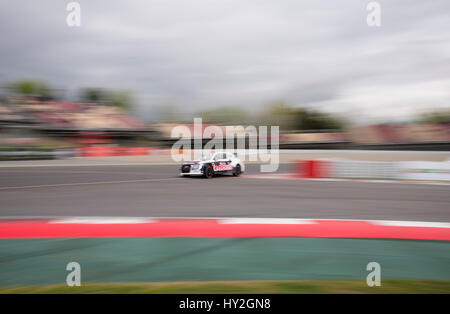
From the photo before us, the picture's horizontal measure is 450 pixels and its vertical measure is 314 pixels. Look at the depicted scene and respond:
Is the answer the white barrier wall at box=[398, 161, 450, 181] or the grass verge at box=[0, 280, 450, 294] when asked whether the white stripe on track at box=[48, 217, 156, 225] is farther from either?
the white barrier wall at box=[398, 161, 450, 181]

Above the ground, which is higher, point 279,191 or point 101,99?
point 101,99

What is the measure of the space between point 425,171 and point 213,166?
734cm

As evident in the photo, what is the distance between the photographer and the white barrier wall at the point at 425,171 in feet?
42.8

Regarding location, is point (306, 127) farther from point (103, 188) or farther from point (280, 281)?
point (280, 281)

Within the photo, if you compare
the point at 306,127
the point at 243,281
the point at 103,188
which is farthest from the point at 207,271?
the point at 306,127

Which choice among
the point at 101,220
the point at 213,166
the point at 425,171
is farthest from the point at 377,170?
the point at 101,220

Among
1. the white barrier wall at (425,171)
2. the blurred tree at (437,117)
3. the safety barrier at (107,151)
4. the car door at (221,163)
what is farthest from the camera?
the blurred tree at (437,117)

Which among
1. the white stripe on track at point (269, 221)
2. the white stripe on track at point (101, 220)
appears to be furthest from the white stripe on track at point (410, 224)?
the white stripe on track at point (101, 220)

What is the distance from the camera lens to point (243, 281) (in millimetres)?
3383

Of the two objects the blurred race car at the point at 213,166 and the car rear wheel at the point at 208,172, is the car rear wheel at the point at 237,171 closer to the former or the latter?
the blurred race car at the point at 213,166

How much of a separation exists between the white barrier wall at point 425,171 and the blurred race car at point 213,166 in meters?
5.86

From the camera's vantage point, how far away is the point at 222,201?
26.7 feet
